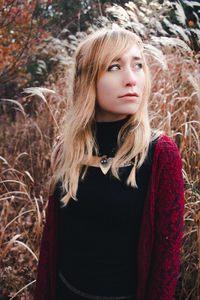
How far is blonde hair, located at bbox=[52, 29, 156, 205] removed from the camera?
3.69ft

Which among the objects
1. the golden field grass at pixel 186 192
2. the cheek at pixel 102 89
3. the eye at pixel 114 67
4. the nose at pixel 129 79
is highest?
the eye at pixel 114 67

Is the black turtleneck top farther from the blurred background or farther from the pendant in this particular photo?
the blurred background

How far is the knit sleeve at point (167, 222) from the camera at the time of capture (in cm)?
103

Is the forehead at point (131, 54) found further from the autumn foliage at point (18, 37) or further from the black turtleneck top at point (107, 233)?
the autumn foliage at point (18, 37)

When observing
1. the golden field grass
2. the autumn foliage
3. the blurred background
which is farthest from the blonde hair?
the autumn foliage

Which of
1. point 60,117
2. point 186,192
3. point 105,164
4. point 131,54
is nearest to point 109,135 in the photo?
point 105,164

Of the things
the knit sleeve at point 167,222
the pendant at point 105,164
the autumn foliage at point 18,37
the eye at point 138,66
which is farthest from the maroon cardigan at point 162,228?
the autumn foliage at point 18,37

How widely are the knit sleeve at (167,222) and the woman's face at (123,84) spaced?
0.81 ft

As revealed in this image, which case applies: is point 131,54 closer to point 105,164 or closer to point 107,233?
point 105,164

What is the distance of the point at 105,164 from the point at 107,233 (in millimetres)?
Result: 284

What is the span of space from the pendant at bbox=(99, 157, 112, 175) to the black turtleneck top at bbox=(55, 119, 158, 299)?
0.7 inches

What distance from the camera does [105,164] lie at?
3.85 ft

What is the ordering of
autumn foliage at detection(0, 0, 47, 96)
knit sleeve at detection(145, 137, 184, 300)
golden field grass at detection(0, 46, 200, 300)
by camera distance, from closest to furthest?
knit sleeve at detection(145, 137, 184, 300) → golden field grass at detection(0, 46, 200, 300) → autumn foliage at detection(0, 0, 47, 96)

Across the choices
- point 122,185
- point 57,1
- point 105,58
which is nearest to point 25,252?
point 122,185
